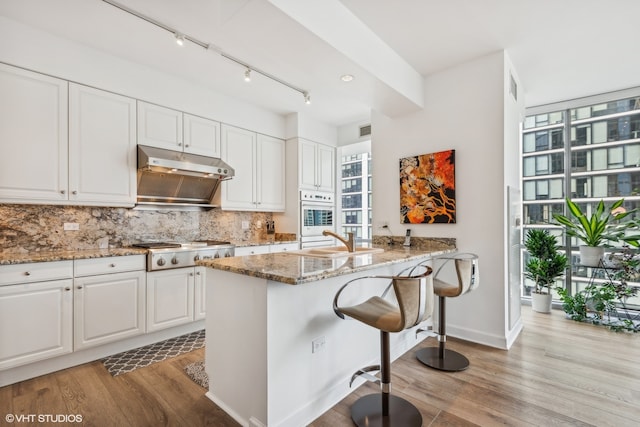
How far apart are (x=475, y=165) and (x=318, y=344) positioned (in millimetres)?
2263

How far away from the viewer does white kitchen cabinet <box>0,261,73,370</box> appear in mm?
2168

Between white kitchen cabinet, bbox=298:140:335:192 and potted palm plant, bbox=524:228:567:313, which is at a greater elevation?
white kitchen cabinet, bbox=298:140:335:192

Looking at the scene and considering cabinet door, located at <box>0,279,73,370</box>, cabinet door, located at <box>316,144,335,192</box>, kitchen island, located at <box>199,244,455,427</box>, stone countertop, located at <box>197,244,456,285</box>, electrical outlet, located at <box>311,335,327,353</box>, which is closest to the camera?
stone countertop, located at <box>197,244,456,285</box>

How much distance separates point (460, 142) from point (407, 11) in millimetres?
1349

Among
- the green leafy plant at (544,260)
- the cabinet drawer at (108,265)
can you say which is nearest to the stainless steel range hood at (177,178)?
the cabinet drawer at (108,265)

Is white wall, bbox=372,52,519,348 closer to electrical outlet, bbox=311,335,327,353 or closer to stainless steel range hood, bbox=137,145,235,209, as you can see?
electrical outlet, bbox=311,335,327,353

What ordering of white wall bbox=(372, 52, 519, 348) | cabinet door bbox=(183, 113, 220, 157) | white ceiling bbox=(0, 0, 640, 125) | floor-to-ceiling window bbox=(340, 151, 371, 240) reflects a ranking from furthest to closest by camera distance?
floor-to-ceiling window bbox=(340, 151, 371, 240)
cabinet door bbox=(183, 113, 220, 157)
white wall bbox=(372, 52, 519, 348)
white ceiling bbox=(0, 0, 640, 125)

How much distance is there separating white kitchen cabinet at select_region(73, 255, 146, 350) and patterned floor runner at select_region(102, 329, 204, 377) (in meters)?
0.18

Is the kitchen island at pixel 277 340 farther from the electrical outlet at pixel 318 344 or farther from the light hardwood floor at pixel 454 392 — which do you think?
the light hardwood floor at pixel 454 392

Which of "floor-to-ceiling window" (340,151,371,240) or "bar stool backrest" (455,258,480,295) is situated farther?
"floor-to-ceiling window" (340,151,371,240)

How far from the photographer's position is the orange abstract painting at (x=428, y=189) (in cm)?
307

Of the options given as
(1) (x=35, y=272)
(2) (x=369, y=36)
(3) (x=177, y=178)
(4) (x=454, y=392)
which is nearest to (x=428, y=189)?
(2) (x=369, y=36)

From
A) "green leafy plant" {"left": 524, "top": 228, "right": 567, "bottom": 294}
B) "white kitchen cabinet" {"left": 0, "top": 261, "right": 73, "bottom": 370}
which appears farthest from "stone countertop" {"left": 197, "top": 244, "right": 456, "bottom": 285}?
"green leafy plant" {"left": 524, "top": 228, "right": 567, "bottom": 294}

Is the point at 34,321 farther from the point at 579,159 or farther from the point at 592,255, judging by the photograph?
the point at 579,159
